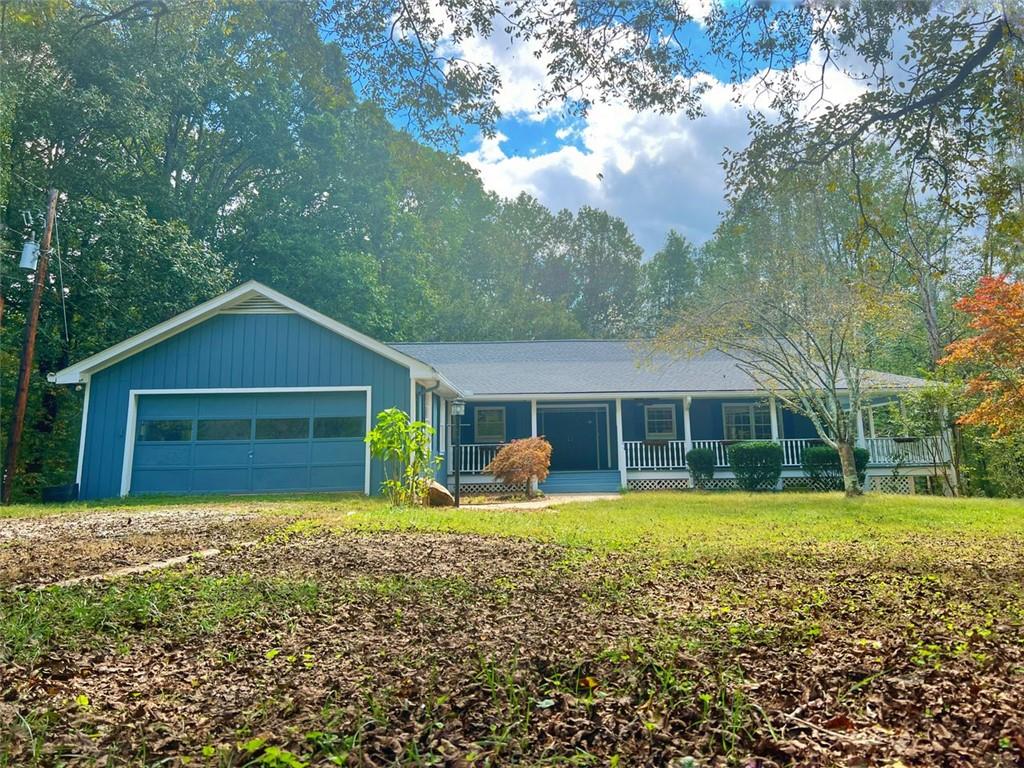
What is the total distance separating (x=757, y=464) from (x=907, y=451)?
3.90 metres

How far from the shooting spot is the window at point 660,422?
17.9 metres

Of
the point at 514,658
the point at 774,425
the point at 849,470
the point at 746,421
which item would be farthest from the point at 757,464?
the point at 514,658

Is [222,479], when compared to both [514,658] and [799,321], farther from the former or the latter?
[514,658]

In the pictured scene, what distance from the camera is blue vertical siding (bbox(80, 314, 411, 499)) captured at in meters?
13.2

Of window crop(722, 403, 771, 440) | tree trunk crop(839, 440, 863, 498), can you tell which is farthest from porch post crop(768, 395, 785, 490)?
tree trunk crop(839, 440, 863, 498)

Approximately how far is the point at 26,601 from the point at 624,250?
33530mm

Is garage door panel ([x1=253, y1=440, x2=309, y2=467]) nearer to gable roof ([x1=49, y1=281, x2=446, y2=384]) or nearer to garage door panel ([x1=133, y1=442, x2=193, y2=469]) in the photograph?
garage door panel ([x1=133, y1=442, x2=193, y2=469])

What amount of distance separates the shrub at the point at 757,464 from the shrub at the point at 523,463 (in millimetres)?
4634

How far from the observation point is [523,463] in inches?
542

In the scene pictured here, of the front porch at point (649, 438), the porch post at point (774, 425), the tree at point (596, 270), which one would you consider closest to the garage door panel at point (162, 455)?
the front porch at point (649, 438)

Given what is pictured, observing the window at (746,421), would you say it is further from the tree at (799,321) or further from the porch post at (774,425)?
the tree at (799,321)

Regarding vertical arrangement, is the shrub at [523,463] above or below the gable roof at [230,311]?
below

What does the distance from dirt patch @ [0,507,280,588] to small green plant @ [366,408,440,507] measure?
2.13 metres

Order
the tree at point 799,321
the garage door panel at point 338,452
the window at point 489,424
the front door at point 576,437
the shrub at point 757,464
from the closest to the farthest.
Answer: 1. the tree at point 799,321
2. the garage door panel at point 338,452
3. the shrub at point 757,464
4. the window at point 489,424
5. the front door at point 576,437
